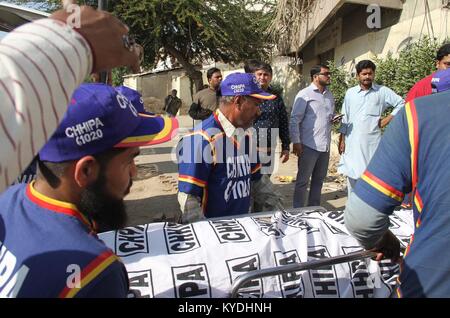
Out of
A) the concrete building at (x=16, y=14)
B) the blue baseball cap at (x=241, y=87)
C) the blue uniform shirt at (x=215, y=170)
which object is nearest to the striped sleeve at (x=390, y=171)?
the blue uniform shirt at (x=215, y=170)

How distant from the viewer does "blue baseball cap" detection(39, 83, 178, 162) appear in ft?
3.43

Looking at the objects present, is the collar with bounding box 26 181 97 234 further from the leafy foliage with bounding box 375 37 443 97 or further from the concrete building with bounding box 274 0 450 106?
the concrete building with bounding box 274 0 450 106

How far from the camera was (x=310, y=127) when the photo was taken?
4875 millimetres

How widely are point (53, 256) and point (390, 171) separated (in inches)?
41.6

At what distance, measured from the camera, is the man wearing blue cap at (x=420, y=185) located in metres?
1.23

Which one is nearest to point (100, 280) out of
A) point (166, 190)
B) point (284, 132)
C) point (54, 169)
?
point (54, 169)

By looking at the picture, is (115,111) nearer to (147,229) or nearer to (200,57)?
(147,229)

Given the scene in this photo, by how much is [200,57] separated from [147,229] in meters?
10.3

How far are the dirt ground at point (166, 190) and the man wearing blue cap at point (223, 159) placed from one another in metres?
2.04

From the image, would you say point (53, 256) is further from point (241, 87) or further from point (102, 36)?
point (241, 87)

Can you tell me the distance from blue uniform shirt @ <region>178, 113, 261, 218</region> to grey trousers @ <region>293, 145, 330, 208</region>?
233cm

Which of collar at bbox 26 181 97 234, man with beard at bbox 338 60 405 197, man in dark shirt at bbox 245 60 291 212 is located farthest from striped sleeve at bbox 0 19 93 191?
man with beard at bbox 338 60 405 197
